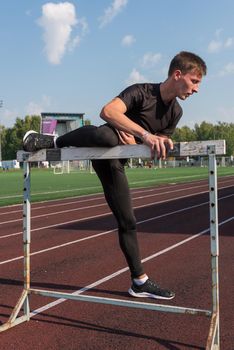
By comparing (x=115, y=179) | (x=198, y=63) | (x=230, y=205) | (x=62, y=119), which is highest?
(x=62, y=119)

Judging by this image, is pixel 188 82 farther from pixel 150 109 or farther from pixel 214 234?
pixel 214 234

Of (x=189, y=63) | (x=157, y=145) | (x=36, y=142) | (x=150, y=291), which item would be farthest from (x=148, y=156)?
(x=150, y=291)

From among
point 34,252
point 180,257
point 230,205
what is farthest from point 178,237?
point 230,205

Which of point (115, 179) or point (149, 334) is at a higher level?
point (115, 179)

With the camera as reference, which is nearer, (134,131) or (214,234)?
(214,234)

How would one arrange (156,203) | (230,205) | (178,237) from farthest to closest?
1. (156,203)
2. (230,205)
3. (178,237)

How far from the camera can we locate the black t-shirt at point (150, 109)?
13.1ft

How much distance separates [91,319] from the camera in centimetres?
433

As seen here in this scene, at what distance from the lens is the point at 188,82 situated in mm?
3918

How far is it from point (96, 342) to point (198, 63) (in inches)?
Result: 91.9

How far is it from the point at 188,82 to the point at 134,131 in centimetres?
65

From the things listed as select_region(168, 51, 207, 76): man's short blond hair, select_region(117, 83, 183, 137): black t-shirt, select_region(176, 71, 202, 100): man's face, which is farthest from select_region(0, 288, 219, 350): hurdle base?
select_region(168, 51, 207, 76): man's short blond hair

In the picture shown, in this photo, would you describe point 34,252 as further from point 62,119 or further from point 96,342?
point 62,119

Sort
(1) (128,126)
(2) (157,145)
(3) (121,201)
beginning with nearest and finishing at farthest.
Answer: (2) (157,145) → (1) (128,126) → (3) (121,201)
